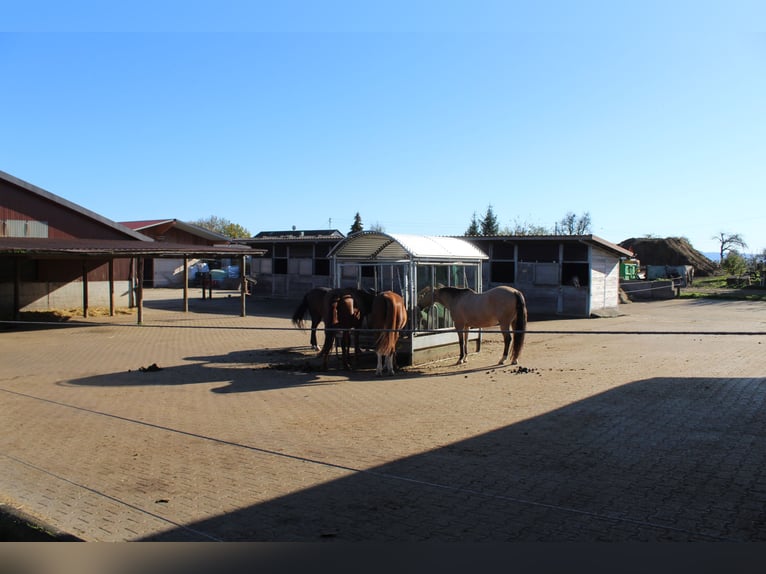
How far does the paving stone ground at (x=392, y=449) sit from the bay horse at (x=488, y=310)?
65 centimetres

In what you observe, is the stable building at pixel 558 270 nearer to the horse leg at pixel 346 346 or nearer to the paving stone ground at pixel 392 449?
the paving stone ground at pixel 392 449

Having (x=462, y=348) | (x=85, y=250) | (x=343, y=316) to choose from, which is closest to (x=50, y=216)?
(x=85, y=250)

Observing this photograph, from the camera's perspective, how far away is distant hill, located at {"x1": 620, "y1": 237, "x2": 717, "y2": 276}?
51.8 meters

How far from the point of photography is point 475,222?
65.1 meters

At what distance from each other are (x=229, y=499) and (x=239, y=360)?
349 inches

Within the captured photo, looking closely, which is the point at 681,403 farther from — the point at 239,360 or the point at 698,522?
the point at 239,360

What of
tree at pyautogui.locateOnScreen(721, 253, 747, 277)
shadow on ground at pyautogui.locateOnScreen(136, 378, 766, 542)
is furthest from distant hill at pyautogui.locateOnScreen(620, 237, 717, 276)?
shadow on ground at pyautogui.locateOnScreen(136, 378, 766, 542)

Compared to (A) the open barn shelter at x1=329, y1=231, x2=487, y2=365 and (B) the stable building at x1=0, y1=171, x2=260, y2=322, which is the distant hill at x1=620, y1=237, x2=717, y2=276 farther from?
(A) the open barn shelter at x1=329, y1=231, x2=487, y2=365

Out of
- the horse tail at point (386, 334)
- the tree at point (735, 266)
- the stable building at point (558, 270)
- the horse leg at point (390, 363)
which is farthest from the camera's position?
the tree at point (735, 266)

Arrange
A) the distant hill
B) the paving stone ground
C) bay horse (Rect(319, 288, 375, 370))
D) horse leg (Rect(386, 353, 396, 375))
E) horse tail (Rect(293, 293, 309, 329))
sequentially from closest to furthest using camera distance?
the paving stone ground → horse leg (Rect(386, 353, 396, 375)) → bay horse (Rect(319, 288, 375, 370)) → horse tail (Rect(293, 293, 309, 329)) → the distant hill

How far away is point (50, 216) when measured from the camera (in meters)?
24.0

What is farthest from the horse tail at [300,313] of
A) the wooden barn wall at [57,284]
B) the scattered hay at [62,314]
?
the wooden barn wall at [57,284]

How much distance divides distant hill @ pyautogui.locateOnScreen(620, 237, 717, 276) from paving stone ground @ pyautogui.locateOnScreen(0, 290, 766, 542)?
41901mm

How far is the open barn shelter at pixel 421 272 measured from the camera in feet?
43.5
